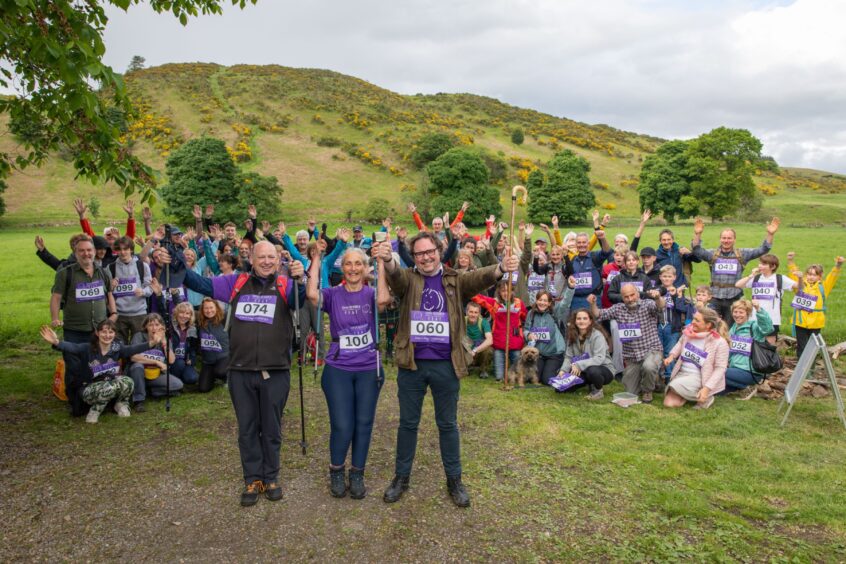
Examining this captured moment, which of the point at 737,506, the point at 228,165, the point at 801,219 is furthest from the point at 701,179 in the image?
the point at 737,506

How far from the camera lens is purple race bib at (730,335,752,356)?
8.91 metres

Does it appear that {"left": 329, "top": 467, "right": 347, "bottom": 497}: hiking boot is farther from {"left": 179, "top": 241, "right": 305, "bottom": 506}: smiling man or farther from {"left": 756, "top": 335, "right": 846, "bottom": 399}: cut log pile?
{"left": 756, "top": 335, "right": 846, "bottom": 399}: cut log pile

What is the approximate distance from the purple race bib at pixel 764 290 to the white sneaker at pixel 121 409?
10.8 meters

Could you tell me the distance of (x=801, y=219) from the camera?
56062 millimetres

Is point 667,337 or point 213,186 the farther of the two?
point 213,186

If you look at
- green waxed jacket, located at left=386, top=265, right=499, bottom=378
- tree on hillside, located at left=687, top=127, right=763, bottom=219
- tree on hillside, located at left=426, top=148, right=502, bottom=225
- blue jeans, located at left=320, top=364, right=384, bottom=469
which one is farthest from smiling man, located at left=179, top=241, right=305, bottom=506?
tree on hillside, located at left=687, top=127, right=763, bottom=219

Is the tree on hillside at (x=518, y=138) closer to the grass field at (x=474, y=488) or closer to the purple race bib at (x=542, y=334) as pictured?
the purple race bib at (x=542, y=334)

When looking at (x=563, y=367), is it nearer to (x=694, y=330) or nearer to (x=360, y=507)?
(x=694, y=330)

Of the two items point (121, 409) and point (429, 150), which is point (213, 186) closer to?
point (429, 150)

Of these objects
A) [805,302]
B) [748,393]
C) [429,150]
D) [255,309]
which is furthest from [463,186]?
[255,309]

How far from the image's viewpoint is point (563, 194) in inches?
2408

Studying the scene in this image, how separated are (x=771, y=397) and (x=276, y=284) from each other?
26.4 feet

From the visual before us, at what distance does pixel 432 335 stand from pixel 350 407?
3.73 ft

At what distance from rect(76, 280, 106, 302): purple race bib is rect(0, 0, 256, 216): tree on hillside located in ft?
6.03
